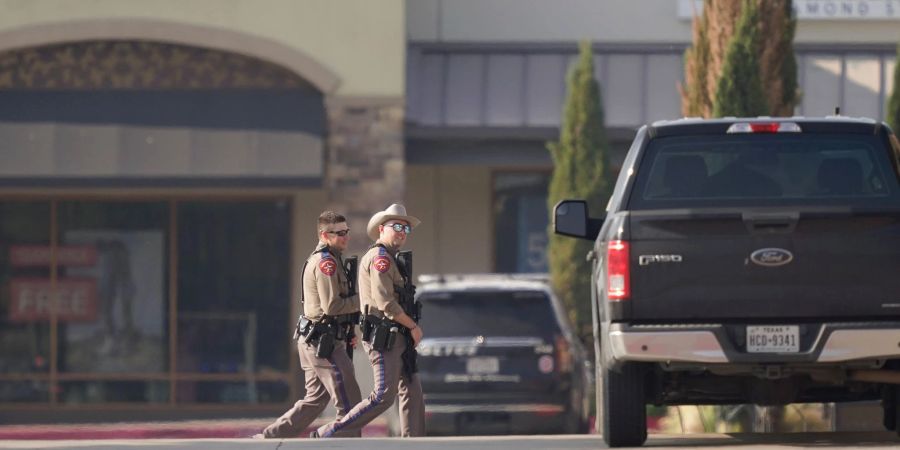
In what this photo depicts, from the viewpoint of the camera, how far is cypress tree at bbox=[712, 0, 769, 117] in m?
A: 17.4

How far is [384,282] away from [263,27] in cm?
1014

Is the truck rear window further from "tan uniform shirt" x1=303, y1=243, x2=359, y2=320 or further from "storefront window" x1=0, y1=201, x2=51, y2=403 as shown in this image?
"storefront window" x1=0, y1=201, x2=51, y2=403

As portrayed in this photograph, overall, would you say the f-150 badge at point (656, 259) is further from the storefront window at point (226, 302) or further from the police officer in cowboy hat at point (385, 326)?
the storefront window at point (226, 302)

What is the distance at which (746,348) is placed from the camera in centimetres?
1028

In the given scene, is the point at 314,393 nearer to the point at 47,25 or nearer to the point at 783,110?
the point at 783,110

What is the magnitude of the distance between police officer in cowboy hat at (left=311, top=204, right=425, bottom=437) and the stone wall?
9.37 meters

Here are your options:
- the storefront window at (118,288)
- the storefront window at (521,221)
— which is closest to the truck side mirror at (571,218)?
the storefront window at (521,221)

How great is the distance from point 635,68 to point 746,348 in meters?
14.4

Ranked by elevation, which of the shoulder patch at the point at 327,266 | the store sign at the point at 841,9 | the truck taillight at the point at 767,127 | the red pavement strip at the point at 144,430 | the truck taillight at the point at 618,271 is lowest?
the red pavement strip at the point at 144,430

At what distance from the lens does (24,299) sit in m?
24.3

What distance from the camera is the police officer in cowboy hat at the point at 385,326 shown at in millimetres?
12961

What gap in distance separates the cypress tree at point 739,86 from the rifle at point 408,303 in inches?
201

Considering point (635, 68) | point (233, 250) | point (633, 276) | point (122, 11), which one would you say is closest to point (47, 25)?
point (122, 11)

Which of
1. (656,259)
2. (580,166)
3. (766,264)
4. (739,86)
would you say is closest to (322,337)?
(656,259)
